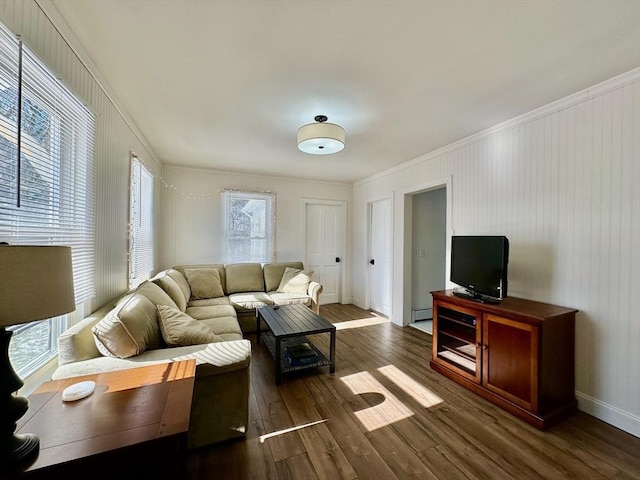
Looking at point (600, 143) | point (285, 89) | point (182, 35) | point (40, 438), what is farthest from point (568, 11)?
point (40, 438)

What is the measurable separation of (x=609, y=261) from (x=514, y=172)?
1.08 metres

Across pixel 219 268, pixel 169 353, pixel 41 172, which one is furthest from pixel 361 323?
pixel 41 172

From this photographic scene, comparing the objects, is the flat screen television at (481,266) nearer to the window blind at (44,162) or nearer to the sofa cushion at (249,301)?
the sofa cushion at (249,301)

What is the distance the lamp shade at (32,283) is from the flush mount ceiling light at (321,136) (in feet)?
6.35

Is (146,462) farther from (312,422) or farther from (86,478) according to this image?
(312,422)

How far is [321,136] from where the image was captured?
2377 millimetres

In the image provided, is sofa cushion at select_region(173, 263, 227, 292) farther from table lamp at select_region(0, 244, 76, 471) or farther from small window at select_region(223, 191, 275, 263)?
table lamp at select_region(0, 244, 76, 471)

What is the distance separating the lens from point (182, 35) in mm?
1617

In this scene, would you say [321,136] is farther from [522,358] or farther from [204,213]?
[204,213]

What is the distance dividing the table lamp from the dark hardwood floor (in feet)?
3.15

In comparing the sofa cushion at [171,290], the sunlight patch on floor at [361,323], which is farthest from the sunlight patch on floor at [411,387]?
the sofa cushion at [171,290]

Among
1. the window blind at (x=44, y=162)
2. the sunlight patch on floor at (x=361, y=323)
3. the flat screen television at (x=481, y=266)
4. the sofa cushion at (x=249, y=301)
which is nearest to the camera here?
the window blind at (x=44, y=162)

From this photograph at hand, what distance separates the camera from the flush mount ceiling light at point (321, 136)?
7.84 ft

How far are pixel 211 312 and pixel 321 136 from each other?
2.38 metres
